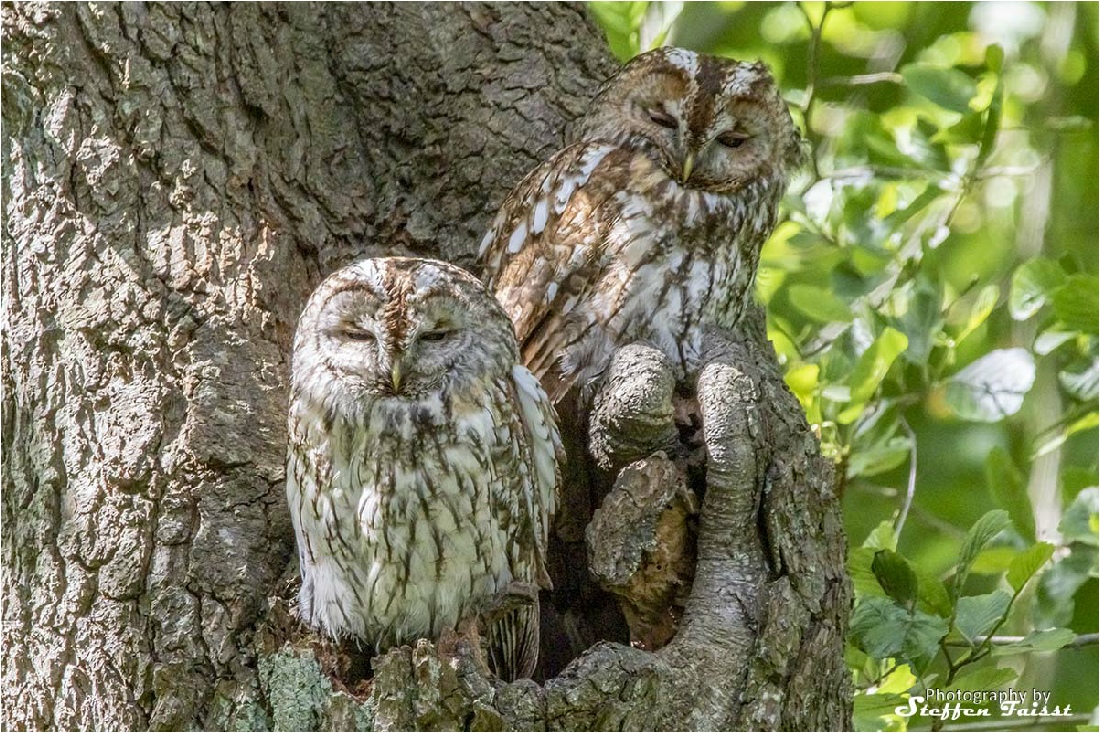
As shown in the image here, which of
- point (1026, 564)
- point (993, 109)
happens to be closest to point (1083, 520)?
point (1026, 564)

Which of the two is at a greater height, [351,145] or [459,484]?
[351,145]

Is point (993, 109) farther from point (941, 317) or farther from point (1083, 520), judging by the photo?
point (1083, 520)

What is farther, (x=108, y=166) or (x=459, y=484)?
(x=108, y=166)

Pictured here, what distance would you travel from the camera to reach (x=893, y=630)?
106 inches

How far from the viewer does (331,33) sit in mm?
3322

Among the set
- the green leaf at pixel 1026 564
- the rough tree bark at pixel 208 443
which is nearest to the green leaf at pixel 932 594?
the green leaf at pixel 1026 564

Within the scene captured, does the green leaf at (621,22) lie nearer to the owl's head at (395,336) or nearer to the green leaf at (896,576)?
the owl's head at (395,336)

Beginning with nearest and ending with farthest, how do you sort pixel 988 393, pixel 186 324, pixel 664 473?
pixel 664 473
pixel 186 324
pixel 988 393

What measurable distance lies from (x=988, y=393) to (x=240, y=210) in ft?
6.71

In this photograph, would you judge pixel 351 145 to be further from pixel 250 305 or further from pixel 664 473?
pixel 664 473

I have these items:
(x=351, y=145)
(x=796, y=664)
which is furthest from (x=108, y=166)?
(x=796, y=664)

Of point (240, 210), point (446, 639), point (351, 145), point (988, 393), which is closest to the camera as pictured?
point (446, 639)

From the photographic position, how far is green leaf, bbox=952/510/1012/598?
2709 millimetres

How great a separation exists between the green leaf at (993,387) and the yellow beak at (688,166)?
112 cm
